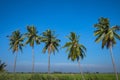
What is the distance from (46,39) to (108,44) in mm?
16828

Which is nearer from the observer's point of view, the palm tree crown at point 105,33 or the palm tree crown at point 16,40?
the palm tree crown at point 105,33

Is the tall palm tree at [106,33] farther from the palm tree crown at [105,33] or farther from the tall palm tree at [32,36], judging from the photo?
the tall palm tree at [32,36]

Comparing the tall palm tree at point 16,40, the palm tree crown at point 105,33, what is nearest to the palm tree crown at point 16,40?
the tall palm tree at point 16,40

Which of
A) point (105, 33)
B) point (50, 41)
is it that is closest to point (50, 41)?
point (50, 41)

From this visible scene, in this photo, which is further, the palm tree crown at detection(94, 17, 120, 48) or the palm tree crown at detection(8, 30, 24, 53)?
the palm tree crown at detection(8, 30, 24, 53)

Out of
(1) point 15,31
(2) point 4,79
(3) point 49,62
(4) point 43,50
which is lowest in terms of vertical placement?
(2) point 4,79

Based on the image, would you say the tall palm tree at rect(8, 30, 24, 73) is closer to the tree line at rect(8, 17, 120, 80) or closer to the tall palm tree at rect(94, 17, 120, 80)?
the tree line at rect(8, 17, 120, 80)

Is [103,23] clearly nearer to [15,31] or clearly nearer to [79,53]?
[79,53]

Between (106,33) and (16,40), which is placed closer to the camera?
(106,33)

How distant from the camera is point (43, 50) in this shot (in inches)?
1752

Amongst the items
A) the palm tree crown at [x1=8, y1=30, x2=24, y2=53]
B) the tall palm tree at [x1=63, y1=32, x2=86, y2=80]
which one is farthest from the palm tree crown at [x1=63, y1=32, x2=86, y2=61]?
the palm tree crown at [x1=8, y1=30, x2=24, y2=53]

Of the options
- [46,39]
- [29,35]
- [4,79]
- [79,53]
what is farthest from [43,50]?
[4,79]

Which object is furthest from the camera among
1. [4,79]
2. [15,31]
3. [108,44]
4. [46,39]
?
[15,31]

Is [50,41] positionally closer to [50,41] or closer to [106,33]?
[50,41]
